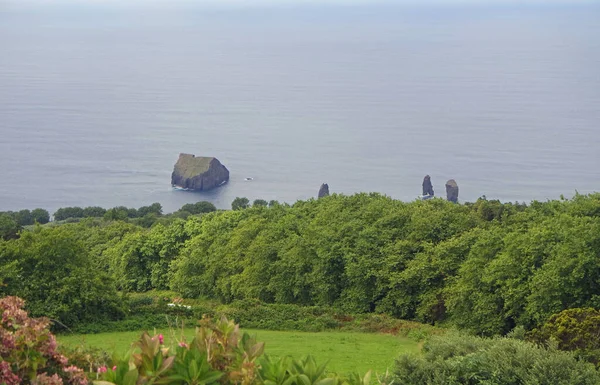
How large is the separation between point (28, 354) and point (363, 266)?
2243 cm

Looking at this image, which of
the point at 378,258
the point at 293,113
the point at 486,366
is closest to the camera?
the point at 486,366

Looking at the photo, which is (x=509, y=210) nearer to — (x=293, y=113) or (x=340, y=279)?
(x=340, y=279)

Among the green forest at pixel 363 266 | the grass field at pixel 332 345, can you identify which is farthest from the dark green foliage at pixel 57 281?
the grass field at pixel 332 345

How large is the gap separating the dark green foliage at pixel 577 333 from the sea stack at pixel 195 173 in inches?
3392

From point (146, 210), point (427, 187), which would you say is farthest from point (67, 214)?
point (427, 187)

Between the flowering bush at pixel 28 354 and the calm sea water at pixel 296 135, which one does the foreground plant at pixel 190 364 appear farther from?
the calm sea water at pixel 296 135

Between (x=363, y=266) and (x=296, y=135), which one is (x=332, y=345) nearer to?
(x=363, y=266)

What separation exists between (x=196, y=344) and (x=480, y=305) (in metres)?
17.8

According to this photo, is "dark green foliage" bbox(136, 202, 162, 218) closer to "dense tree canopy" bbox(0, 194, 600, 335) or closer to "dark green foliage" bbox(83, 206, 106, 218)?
"dark green foliage" bbox(83, 206, 106, 218)

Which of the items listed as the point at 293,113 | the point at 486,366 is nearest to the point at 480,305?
the point at 486,366

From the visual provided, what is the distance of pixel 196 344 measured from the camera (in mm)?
6566

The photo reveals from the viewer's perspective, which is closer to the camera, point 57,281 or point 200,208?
point 57,281

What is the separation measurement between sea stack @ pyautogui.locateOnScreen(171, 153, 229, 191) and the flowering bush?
96.4 meters

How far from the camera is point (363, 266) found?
28000mm
